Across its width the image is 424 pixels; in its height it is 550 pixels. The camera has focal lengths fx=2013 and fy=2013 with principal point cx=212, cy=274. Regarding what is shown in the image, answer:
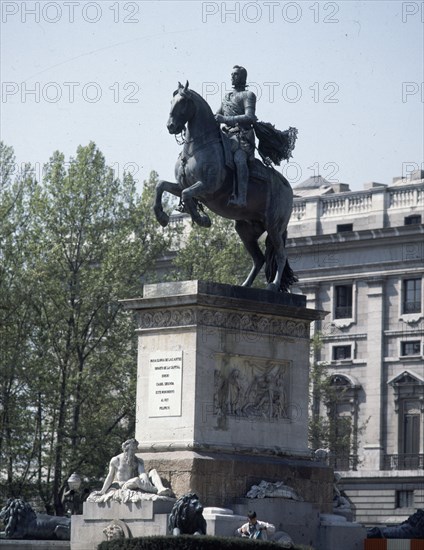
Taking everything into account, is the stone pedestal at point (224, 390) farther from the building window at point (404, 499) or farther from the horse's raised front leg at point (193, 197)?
the building window at point (404, 499)

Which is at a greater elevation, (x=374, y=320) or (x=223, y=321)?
(x=374, y=320)

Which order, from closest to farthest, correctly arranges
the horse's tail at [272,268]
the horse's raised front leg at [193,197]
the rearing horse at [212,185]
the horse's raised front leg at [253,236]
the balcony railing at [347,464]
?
the horse's raised front leg at [193,197] → the rearing horse at [212,185] → the horse's raised front leg at [253,236] → the horse's tail at [272,268] → the balcony railing at [347,464]

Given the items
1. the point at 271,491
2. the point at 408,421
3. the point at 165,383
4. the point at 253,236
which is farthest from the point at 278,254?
the point at 408,421

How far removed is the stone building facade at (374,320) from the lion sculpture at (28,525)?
57872 millimetres

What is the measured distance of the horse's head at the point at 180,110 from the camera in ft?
113

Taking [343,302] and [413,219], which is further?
[343,302]

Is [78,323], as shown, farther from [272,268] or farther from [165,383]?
[165,383]

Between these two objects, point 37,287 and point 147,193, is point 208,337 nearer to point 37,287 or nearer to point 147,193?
point 37,287

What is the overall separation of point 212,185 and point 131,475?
517cm

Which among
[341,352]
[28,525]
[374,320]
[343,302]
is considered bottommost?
[28,525]

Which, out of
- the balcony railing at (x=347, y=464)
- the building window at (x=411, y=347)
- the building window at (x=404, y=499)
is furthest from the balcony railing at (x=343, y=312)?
the building window at (x=404, y=499)

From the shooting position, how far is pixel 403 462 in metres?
94.9

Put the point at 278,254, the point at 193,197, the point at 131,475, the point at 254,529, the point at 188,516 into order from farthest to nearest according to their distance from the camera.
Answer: the point at 278,254, the point at 193,197, the point at 131,475, the point at 254,529, the point at 188,516

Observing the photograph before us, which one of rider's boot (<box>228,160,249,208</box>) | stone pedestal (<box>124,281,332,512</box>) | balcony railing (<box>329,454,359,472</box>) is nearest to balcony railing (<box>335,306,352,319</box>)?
balcony railing (<box>329,454,359,472</box>)
